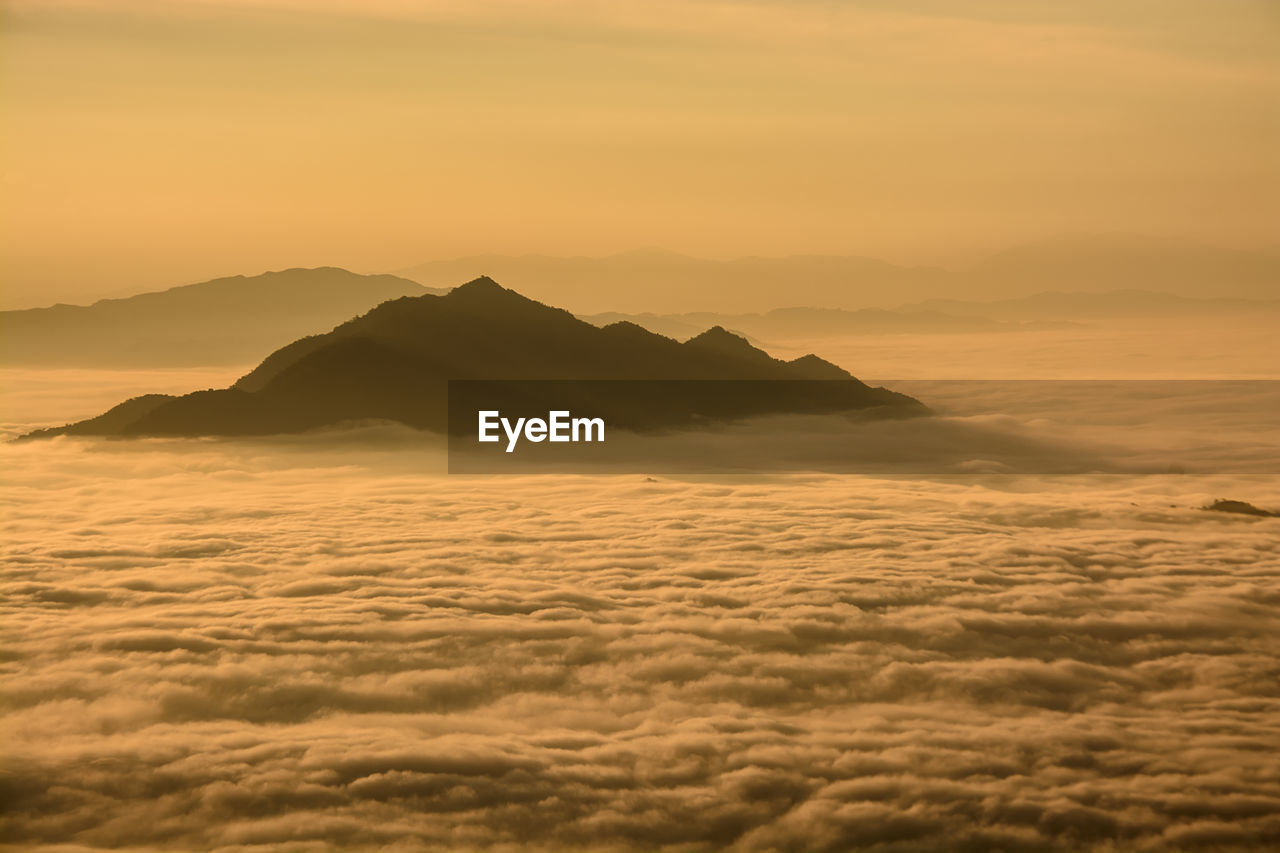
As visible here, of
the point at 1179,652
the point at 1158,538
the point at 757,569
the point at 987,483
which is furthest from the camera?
the point at 987,483

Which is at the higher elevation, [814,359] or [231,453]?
[814,359]

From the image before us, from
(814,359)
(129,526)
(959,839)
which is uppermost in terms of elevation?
(814,359)

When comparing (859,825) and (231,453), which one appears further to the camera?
(231,453)

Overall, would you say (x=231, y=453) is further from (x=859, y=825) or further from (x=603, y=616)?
(x=859, y=825)

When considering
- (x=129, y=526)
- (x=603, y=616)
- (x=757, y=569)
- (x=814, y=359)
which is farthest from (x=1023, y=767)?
(x=814, y=359)

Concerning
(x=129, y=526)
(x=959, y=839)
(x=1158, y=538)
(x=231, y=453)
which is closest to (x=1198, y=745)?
(x=959, y=839)

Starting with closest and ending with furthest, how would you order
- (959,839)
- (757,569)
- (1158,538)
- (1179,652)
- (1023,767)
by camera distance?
(959,839), (1023,767), (1179,652), (757,569), (1158,538)
